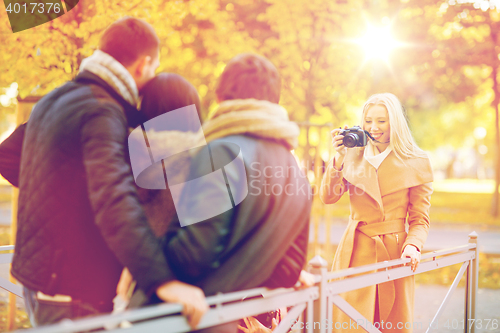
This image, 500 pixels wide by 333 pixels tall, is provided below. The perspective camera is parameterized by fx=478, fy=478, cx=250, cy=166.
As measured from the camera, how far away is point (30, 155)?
1.77m

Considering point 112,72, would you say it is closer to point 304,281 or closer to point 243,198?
point 243,198

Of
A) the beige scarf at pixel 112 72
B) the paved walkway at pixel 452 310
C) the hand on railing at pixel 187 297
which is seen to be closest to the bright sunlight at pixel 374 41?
the paved walkway at pixel 452 310

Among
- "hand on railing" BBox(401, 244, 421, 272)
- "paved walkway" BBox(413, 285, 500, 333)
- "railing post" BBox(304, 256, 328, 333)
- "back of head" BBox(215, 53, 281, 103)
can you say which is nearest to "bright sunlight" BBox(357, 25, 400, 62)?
"paved walkway" BBox(413, 285, 500, 333)

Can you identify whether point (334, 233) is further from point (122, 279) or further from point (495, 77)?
point (122, 279)

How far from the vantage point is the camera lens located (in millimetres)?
3035

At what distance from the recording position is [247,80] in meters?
1.77

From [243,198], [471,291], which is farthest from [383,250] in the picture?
[243,198]

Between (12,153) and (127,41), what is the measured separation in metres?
0.71

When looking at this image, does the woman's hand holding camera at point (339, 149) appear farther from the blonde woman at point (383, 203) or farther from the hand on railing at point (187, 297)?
the hand on railing at point (187, 297)

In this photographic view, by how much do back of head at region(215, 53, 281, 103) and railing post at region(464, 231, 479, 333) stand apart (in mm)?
2811

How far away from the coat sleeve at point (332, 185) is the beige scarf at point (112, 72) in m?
1.65

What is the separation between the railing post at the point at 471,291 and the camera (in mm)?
3922

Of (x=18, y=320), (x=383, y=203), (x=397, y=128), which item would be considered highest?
(x=397, y=128)

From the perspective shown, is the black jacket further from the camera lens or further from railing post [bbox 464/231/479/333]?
railing post [bbox 464/231/479/333]
